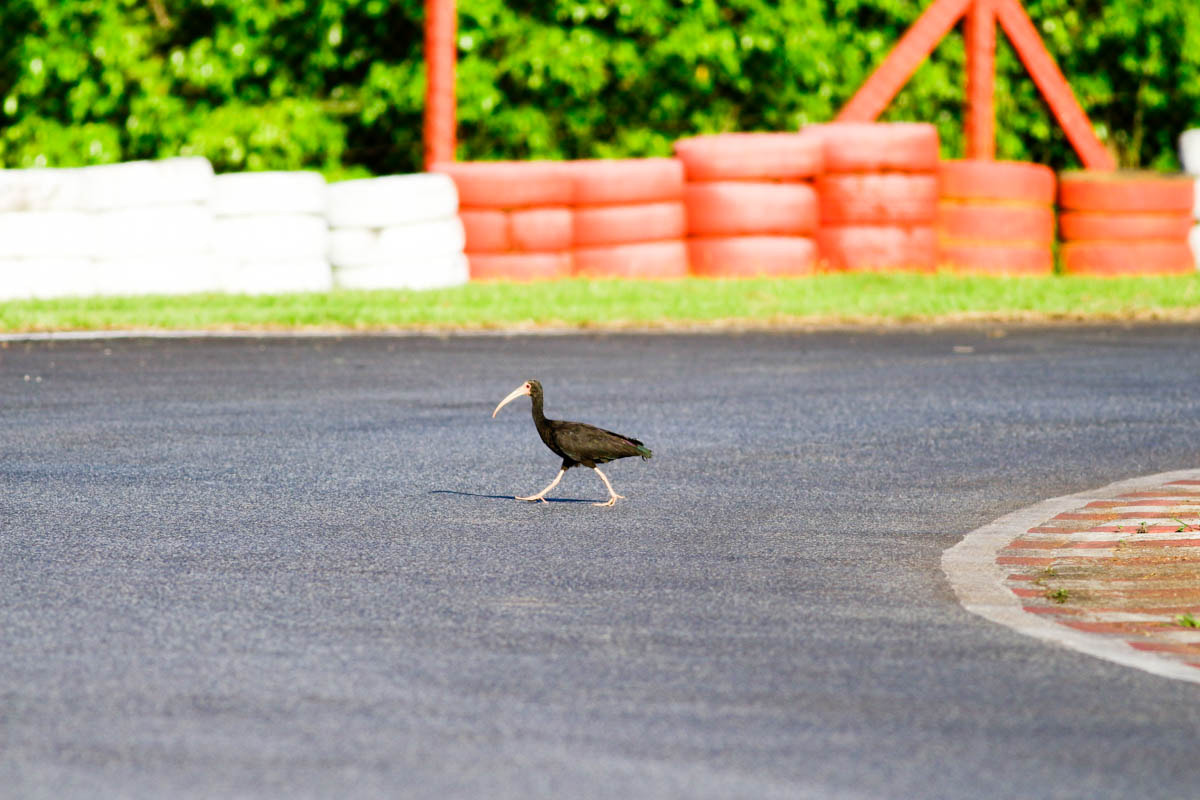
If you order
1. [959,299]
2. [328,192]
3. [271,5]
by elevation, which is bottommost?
[959,299]

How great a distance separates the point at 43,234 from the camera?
18.7 metres

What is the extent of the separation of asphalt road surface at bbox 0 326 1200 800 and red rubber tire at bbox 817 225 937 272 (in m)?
8.54

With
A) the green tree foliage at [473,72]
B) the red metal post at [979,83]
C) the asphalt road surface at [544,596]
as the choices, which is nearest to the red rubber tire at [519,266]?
the green tree foliage at [473,72]

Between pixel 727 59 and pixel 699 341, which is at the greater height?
pixel 727 59

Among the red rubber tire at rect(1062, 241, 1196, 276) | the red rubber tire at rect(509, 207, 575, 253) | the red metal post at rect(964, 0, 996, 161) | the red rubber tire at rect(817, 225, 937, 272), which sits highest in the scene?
the red metal post at rect(964, 0, 996, 161)

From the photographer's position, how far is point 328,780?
15.0 feet

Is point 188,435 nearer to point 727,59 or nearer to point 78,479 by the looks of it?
point 78,479

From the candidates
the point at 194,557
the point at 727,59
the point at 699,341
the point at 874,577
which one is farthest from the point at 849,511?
the point at 727,59

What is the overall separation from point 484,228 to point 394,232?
45.7 inches

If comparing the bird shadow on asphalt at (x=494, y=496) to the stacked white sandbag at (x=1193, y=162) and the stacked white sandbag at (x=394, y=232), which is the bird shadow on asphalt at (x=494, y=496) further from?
the stacked white sandbag at (x=1193, y=162)

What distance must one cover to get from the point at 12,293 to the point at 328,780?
49.4 ft

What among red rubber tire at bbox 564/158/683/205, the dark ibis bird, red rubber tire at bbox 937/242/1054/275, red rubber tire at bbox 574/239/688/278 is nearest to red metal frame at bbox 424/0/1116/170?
red rubber tire at bbox 937/242/1054/275

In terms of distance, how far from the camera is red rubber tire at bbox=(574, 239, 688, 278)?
841 inches

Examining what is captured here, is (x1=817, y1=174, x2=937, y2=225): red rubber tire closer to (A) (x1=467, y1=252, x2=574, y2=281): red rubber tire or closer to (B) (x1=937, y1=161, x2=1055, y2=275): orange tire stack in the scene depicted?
(B) (x1=937, y1=161, x2=1055, y2=275): orange tire stack
